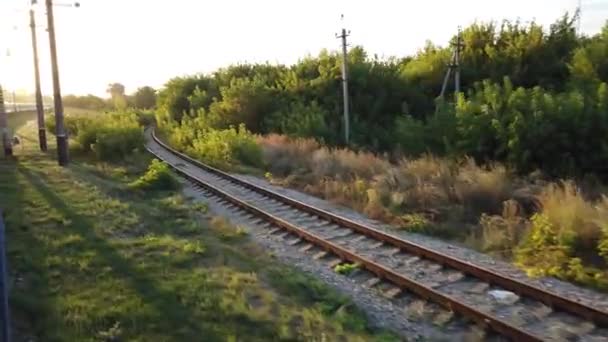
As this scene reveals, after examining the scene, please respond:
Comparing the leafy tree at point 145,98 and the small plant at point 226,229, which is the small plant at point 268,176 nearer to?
the small plant at point 226,229

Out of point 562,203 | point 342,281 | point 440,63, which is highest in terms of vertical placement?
point 440,63

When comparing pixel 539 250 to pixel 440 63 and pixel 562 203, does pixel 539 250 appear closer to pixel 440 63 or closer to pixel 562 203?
pixel 562 203

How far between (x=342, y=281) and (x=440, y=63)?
2489cm

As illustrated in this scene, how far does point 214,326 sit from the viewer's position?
249 inches

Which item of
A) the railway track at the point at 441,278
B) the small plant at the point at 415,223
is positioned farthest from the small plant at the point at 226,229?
the small plant at the point at 415,223

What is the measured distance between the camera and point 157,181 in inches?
677

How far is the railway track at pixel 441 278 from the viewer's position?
6.39 metres

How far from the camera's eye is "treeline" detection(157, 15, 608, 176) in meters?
15.1

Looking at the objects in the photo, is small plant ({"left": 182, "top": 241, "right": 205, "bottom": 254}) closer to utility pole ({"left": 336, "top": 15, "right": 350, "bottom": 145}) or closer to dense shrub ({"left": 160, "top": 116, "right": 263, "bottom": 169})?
dense shrub ({"left": 160, "top": 116, "right": 263, "bottom": 169})

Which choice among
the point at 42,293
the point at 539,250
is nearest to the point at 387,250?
the point at 539,250

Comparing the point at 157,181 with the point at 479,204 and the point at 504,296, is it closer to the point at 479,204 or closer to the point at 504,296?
the point at 479,204

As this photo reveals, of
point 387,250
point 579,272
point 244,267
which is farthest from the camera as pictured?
point 387,250

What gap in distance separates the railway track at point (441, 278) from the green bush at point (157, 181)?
3.97 m

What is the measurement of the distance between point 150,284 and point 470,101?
42.7ft
